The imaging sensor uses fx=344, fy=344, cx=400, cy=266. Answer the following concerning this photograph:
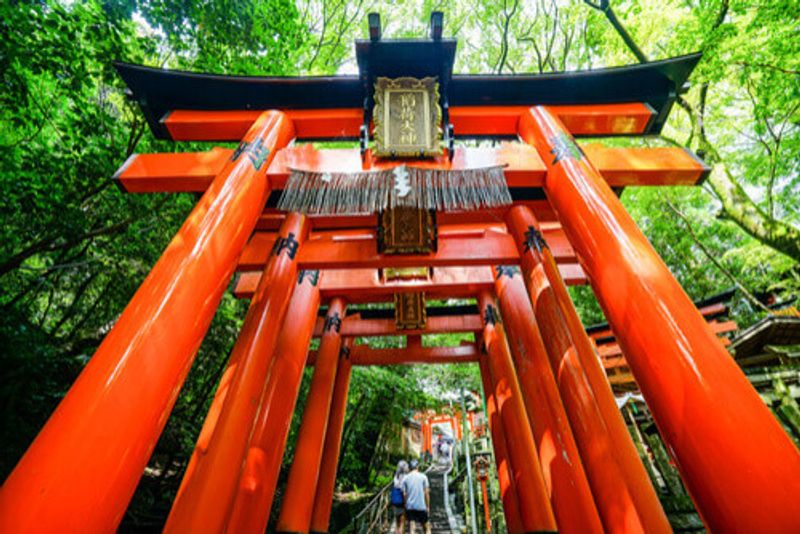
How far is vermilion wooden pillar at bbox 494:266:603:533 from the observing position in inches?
151

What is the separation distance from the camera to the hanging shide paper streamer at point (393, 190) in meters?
3.38

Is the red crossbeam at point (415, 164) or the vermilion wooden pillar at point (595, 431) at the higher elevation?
the red crossbeam at point (415, 164)

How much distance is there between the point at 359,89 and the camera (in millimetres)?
4324

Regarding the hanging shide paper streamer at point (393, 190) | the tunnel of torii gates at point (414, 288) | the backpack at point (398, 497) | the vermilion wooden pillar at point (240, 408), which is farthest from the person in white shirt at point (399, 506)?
the hanging shide paper streamer at point (393, 190)

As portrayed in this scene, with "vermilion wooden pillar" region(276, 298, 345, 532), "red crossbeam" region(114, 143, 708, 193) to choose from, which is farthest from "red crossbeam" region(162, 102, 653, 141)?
"vermilion wooden pillar" region(276, 298, 345, 532)

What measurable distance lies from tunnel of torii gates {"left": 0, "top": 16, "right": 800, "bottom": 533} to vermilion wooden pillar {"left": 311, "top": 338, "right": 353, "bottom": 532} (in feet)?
0.31

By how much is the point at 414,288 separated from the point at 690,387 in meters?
4.58

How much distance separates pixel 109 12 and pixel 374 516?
11885 millimetres

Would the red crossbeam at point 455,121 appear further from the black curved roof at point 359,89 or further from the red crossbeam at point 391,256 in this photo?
the red crossbeam at point 391,256

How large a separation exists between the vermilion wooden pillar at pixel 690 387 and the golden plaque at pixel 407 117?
5.58ft

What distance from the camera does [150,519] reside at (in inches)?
255

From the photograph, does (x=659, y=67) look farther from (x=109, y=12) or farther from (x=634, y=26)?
(x=109, y=12)

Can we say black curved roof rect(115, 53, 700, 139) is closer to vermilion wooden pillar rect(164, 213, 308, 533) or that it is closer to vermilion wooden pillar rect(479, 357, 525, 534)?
vermilion wooden pillar rect(164, 213, 308, 533)

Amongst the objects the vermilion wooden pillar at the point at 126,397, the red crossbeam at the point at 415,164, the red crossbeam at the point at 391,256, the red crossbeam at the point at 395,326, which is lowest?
the vermilion wooden pillar at the point at 126,397
